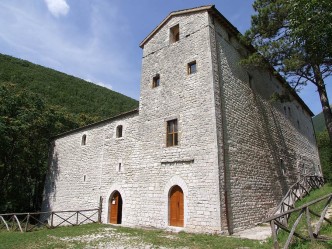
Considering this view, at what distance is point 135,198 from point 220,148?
15.7 ft

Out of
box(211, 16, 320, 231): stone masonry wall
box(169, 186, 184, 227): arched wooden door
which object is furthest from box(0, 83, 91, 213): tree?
box(211, 16, 320, 231): stone masonry wall

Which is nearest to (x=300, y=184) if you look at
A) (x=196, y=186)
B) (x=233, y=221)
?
(x=233, y=221)

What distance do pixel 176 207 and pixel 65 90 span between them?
42721mm

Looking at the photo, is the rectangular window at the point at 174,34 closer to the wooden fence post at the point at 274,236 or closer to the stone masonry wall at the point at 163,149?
the stone masonry wall at the point at 163,149

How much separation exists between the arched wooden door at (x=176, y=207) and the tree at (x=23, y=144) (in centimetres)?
1238

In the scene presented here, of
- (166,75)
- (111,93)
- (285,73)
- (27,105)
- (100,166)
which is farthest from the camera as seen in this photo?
(111,93)

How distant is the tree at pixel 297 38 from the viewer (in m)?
10.0

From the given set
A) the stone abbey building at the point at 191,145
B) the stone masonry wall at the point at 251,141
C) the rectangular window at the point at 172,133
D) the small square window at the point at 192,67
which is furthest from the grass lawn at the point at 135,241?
the small square window at the point at 192,67

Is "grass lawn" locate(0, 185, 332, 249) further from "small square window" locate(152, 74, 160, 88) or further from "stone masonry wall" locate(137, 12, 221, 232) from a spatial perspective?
"small square window" locate(152, 74, 160, 88)

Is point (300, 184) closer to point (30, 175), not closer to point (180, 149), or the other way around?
point (180, 149)

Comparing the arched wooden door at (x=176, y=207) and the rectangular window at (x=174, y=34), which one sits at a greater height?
the rectangular window at (x=174, y=34)

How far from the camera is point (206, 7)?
478 inches

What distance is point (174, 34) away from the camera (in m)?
13.9

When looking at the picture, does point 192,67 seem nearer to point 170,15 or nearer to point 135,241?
point 170,15
